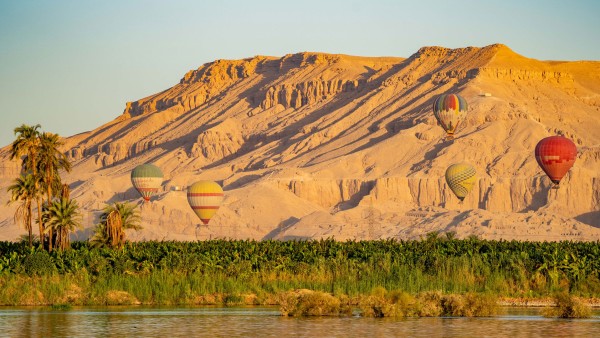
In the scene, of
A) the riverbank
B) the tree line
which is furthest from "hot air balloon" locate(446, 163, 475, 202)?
the tree line

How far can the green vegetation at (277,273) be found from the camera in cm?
6988

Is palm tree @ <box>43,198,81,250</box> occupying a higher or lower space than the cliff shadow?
lower

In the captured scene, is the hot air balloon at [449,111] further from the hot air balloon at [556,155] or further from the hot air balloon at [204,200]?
the hot air balloon at [204,200]

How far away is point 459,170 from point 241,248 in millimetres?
70734

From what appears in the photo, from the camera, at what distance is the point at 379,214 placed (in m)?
165

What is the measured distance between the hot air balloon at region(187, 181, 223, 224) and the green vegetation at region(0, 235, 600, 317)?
6486cm

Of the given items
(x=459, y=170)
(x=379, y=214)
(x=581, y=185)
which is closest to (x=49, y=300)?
(x=459, y=170)

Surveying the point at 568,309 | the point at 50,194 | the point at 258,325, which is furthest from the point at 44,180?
the point at 568,309

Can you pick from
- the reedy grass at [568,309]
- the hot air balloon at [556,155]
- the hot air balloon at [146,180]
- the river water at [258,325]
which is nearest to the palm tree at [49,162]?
the river water at [258,325]

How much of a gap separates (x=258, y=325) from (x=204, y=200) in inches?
3753

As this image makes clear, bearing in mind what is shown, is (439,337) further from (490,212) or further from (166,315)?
(490,212)

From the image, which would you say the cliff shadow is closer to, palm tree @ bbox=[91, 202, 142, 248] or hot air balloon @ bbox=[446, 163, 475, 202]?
hot air balloon @ bbox=[446, 163, 475, 202]

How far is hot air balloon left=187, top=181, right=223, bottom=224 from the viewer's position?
14962 centimetres

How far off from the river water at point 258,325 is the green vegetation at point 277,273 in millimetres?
5140
